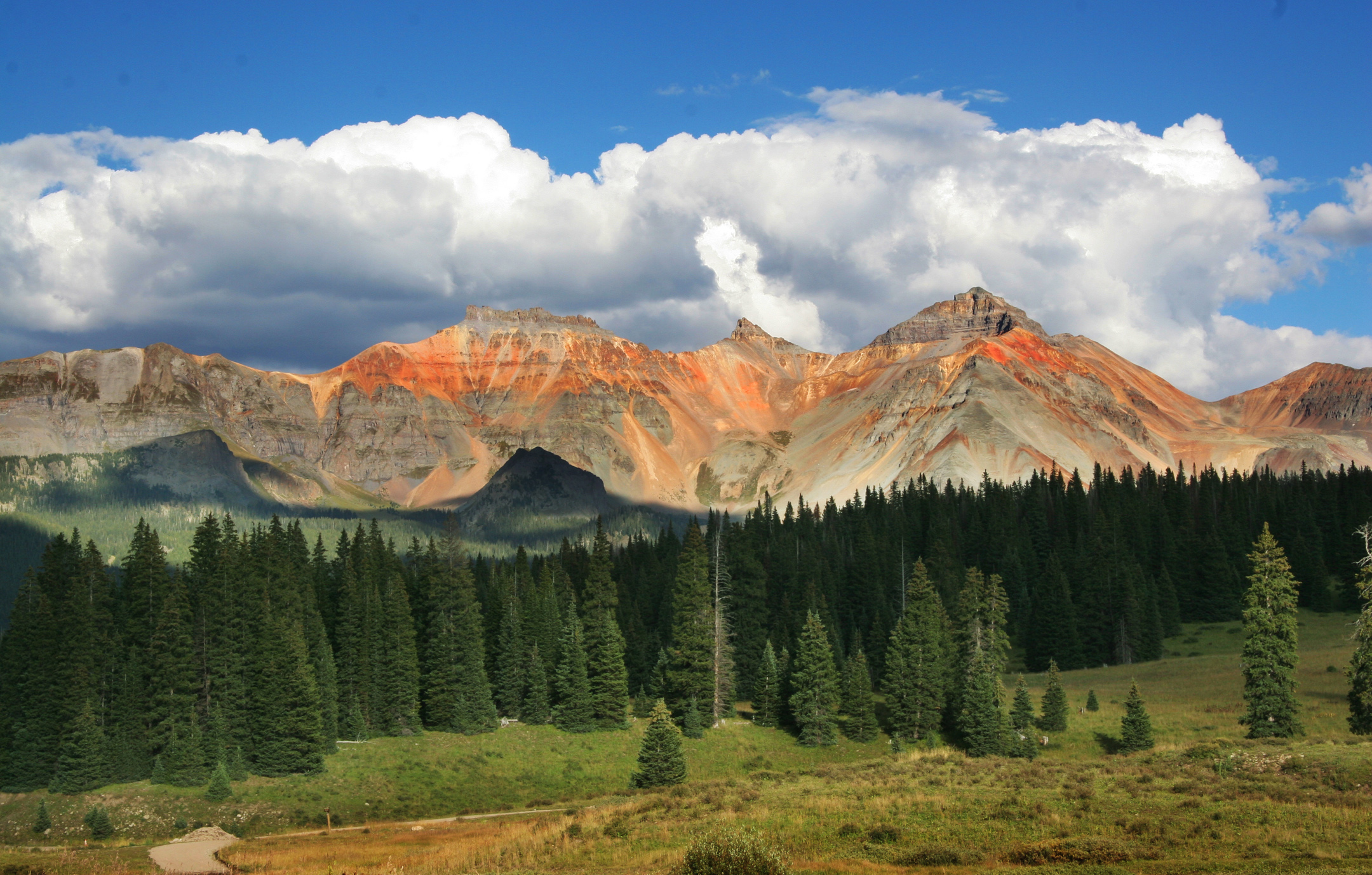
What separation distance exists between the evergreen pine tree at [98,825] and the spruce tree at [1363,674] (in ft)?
212

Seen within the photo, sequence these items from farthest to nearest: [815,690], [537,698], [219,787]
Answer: [537,698] < [815,690] < [219,787]

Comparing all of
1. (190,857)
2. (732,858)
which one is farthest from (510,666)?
(732,858)

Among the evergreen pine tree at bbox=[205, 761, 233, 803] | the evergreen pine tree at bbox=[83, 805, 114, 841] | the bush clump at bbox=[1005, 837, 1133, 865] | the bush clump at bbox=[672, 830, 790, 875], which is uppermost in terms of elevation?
the bush clump at bbox=[672, 830, 790, 875]

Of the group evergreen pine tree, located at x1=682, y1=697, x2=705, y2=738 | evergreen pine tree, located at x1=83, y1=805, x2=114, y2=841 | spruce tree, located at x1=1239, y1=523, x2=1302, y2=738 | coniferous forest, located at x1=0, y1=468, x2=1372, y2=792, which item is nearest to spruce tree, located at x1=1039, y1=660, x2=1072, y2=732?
coniferous forest, located at x1=0, y1=468, x2=1372, y2=792

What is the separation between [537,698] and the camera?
80.4m

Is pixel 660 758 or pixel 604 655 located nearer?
pixel 660 758

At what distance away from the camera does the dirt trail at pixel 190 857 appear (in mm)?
37938

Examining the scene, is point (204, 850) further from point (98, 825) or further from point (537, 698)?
point (537, 698)

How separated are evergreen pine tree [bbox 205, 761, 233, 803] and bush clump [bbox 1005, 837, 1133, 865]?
47.0 meters

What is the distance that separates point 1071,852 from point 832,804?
38.6ft

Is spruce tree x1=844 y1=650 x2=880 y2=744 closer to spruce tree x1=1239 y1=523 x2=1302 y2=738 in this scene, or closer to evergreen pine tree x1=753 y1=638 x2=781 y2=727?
evergreen pine tree x1=753 y1=638 x2=781 y2=727

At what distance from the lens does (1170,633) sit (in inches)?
4343

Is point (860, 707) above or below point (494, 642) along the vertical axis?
below

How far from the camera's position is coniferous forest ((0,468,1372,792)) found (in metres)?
65.4
